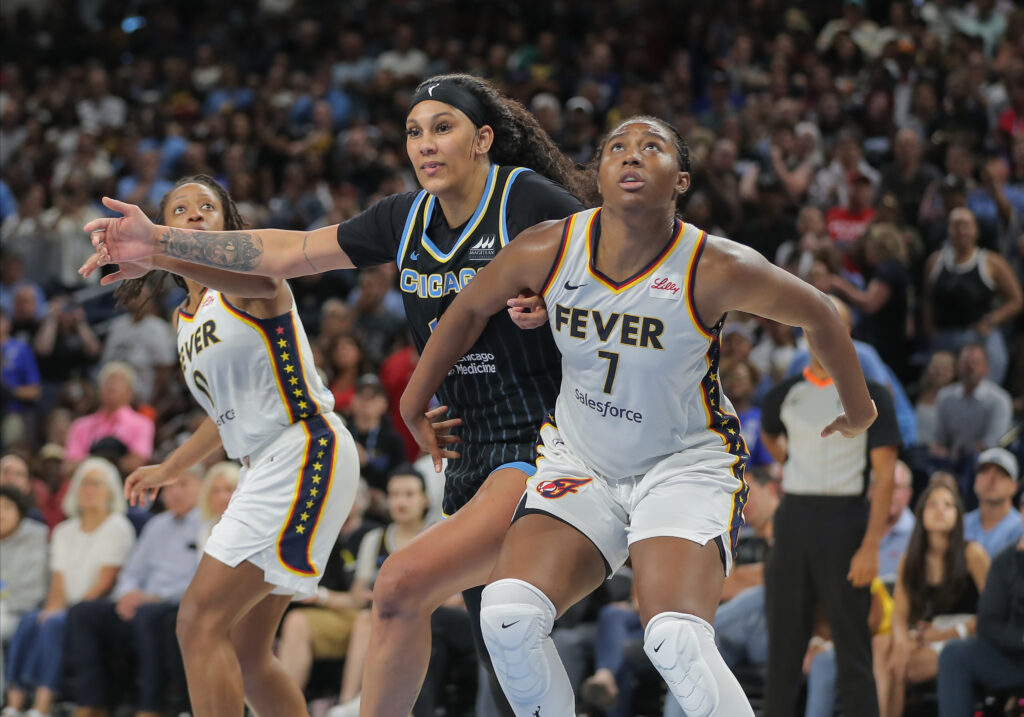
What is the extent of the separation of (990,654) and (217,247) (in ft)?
13.3

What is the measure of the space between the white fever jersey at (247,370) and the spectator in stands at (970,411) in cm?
496

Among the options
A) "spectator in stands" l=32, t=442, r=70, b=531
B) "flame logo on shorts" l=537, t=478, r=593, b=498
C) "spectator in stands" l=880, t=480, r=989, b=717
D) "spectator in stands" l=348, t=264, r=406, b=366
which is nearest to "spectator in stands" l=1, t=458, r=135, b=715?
"spectator in stands" l=32, t=442, r=70, b=531

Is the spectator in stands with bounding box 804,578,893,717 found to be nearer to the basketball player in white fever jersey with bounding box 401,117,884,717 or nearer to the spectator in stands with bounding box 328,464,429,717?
the spectator in stands with bounding box 328,464,429,717

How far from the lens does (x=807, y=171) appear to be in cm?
1108

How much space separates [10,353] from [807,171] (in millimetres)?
6799

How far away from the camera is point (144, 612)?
751 centimetres

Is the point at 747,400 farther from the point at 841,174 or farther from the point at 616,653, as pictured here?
the point at 841,174

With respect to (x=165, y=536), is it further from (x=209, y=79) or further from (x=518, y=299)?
(x=209, y=79)

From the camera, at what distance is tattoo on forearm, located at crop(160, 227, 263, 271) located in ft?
14.1

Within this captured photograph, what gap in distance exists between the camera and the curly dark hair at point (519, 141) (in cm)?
436

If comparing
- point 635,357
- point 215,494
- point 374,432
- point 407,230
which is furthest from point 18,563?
point 635,357

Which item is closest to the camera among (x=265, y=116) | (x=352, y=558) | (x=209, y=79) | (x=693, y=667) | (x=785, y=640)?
(x=693, y=667)

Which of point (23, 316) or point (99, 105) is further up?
point (99, 105)

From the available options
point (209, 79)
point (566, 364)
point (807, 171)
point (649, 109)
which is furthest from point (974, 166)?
point (209, 79)
